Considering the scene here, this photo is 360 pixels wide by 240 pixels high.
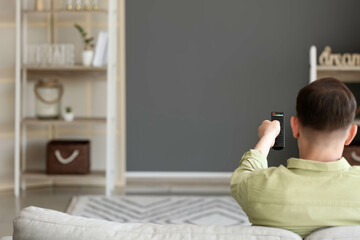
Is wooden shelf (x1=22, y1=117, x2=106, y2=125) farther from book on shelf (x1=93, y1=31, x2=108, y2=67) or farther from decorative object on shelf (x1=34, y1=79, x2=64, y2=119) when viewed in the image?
book on shelf (x1=93, y1=31, x2=108, y2=67)

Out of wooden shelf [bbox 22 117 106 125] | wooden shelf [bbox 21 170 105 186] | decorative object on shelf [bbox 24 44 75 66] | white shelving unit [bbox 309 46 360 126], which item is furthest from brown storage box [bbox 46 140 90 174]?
white shelving unit [bbox 309 46 360 126]

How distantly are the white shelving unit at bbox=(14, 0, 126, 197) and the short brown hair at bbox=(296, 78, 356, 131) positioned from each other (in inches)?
121

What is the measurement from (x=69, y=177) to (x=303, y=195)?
3.24 meters

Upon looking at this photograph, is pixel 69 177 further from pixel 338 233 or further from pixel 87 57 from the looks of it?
pixel 338 233

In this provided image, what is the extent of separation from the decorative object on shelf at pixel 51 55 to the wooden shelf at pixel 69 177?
0.81 meters

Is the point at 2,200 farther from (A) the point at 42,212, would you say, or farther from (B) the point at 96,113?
(A) the point at 42,212

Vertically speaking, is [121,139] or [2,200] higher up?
[121,139]

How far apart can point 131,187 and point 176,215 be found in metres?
0.93

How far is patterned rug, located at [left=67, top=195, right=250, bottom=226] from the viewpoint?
364cm

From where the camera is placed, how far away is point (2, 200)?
4148 mm

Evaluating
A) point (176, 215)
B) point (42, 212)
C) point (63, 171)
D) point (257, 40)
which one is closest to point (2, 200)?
point (63, 171)

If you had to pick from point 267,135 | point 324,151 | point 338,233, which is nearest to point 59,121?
point 267,135

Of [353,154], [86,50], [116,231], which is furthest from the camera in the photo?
[86,50]

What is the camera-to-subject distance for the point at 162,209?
12.8 ft
